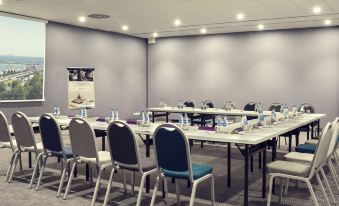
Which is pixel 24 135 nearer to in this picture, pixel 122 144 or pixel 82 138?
pixel 82 138

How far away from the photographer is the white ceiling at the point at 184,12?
6.71 meters

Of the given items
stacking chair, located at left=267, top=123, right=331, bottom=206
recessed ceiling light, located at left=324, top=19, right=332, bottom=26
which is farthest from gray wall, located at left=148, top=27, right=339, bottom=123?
stacking chair, located at left=267, top=123, right=331, bottom=206

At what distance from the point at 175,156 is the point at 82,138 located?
3.43ft

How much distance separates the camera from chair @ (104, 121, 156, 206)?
10.1ft

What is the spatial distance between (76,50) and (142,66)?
9.37ft

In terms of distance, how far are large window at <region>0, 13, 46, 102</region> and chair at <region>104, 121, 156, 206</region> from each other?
17.6 ft

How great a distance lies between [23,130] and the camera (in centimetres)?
402

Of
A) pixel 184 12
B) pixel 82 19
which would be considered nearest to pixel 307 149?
pixel 184 12

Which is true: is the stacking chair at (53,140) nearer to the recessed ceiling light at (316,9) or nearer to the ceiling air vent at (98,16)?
the ceiling air vent at (98,16)

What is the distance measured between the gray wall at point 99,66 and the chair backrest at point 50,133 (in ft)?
14.6

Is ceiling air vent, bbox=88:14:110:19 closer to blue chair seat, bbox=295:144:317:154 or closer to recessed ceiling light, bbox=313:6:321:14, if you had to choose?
recessed ceiling light, bbox=313:6:321:14

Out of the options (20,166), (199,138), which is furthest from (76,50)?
(199,138)

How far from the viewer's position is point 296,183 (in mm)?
4094

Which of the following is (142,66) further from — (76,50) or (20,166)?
(20,166)
